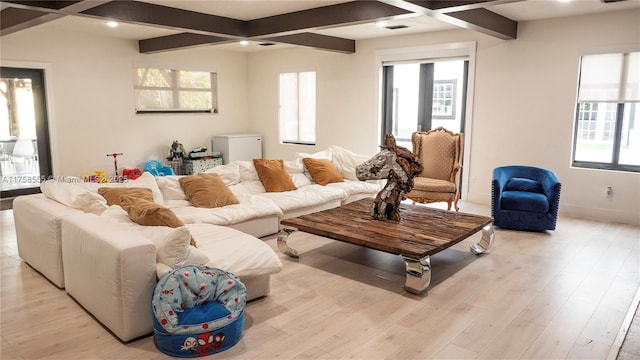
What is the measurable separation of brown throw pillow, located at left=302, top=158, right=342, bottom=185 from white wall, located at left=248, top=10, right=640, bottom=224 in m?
1.70

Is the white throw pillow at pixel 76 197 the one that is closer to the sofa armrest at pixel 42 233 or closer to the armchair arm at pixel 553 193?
the sofa armrest at pixel 42 233

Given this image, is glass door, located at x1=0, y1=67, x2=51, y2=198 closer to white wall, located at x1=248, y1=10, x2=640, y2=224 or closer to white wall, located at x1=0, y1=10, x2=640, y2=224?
white wall, located at x1=0, y1=10, x2=640, y2=224

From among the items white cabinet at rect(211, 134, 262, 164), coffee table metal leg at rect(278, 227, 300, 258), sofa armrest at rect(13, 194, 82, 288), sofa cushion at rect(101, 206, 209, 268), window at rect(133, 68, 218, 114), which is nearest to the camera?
sofa cushion at rect(101, 206, 209, 268)

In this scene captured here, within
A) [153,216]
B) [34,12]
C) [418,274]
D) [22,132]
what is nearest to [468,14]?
[418,274]

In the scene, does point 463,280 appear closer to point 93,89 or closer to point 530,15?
point 530,15

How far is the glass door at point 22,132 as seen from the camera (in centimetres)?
673

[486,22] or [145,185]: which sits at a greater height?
[486,22]

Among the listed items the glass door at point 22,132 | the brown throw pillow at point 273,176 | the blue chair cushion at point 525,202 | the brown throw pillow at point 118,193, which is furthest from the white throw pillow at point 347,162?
the glass door at point 22,132

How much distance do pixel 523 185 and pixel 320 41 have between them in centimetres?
352

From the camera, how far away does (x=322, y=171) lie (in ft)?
20.1

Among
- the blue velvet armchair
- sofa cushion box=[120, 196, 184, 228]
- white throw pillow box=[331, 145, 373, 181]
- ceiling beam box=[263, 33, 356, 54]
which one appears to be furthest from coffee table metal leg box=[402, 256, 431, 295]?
ceiling beam box=[263, 33, 356, 54]

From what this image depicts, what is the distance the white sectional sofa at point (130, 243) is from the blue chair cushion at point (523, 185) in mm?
2360

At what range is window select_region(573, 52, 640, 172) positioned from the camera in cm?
549

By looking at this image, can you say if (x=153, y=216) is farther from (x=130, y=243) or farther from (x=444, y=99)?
(x=444, y=99)
